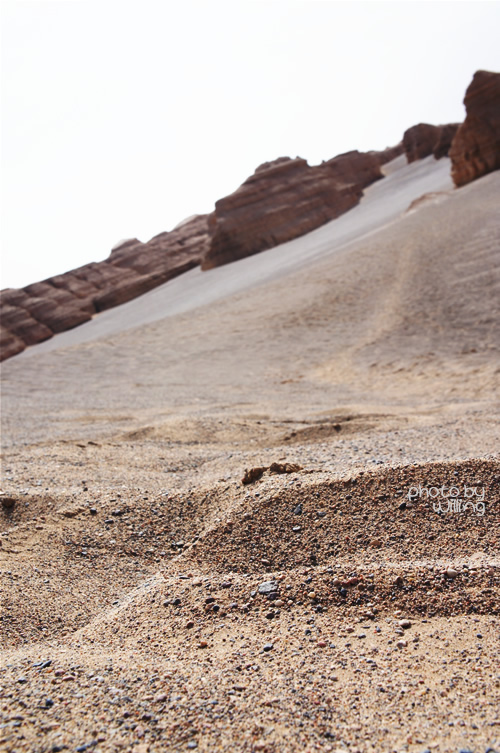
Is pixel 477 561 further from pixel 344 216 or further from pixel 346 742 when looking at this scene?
pixel 344 216

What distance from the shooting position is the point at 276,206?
37438 mm

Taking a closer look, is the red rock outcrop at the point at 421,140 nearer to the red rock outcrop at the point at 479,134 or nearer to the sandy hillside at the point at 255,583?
the red rock outcrop at the point at 479,134

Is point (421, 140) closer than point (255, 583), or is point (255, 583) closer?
point (255, 583)

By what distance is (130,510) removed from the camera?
120 inches

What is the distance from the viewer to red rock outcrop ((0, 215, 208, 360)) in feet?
121

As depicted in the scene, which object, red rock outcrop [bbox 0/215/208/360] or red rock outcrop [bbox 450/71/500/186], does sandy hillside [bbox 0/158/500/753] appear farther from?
red rock outcrop [bbox 0/215/208/360]

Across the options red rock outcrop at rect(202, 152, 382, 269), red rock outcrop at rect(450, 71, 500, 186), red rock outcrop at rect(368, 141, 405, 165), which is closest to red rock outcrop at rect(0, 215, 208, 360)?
red rock outcrop at rect(202, 152, 382, 269)

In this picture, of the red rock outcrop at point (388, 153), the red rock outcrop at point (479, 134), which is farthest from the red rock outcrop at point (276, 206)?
the red rock outcrop at point (479, 134)

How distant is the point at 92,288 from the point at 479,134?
28.2m

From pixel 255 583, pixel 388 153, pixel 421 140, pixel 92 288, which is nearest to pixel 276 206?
pixel 421 140

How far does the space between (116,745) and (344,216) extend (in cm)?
3798

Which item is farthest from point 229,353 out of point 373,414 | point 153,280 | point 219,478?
point 153,280

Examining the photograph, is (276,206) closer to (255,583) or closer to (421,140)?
(421,140)

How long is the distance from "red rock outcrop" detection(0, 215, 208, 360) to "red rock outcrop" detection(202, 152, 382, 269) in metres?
2.50
